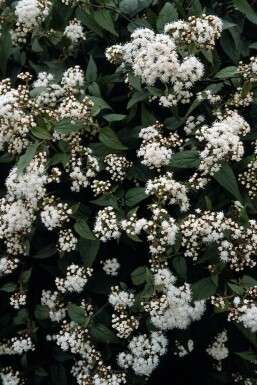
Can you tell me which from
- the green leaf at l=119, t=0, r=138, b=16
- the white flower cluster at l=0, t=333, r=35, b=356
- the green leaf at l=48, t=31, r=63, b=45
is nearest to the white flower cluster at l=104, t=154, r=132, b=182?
the green leaf at l=48, t=31, r=63, b=45

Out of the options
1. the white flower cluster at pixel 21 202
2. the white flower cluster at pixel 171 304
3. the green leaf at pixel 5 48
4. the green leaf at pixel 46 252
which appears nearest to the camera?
the white flower cluster at pixel 171 304

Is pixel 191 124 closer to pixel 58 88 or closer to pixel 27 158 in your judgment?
pixel 58 88

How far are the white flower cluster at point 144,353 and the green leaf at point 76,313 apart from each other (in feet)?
1.21

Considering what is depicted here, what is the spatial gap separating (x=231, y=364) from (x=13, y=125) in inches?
99.3

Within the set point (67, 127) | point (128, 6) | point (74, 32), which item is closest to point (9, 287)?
point (67, 127)

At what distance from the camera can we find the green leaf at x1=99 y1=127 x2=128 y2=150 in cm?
352

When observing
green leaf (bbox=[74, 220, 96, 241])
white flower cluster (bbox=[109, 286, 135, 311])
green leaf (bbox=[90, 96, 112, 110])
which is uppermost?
green leaf (bbox=[90, 96, 112, 110])

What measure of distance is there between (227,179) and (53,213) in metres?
1.14

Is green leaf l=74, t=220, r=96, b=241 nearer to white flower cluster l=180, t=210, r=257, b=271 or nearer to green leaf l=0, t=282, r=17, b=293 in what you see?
white flower cluster l=180, t=210, r=257, b=271

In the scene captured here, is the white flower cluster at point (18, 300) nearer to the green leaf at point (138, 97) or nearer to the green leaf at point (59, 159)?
the green leaf at point (59, 159)

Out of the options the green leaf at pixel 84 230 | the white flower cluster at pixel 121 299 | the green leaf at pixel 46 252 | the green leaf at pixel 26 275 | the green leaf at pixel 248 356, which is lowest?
the green leaf at pixel 248 356

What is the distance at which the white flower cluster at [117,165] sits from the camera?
11.5 ft

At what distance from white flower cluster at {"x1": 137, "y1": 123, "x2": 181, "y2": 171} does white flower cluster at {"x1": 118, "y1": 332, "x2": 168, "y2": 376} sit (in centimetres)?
115

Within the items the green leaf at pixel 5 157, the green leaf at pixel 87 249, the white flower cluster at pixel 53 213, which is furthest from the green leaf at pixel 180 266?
the green leaf at pixel 5 157
